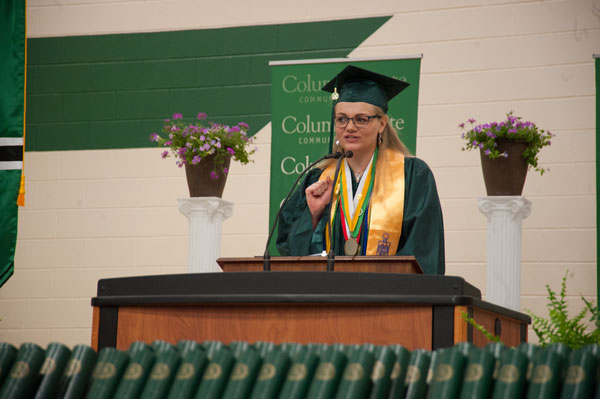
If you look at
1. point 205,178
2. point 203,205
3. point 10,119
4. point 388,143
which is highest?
point 10,119

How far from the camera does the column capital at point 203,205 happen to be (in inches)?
193

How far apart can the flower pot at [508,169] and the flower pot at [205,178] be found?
1.56 m

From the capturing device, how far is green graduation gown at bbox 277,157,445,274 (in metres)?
3.23

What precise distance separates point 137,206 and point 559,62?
301cm

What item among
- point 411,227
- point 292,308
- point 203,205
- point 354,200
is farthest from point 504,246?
point 292,308

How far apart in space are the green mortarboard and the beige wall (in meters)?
1.66

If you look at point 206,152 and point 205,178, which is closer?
point 206,152

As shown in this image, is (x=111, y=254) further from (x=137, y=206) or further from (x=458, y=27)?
(x=458, y=27)

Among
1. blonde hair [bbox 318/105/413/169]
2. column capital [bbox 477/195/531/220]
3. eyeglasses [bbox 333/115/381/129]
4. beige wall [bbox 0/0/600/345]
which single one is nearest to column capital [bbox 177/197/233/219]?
beige wall [bbox 0/0/600/345]

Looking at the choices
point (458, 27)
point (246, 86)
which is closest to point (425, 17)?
point (458, 27)

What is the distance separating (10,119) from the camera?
4707mm

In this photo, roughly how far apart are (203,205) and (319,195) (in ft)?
6.22

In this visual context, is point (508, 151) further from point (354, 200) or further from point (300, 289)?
point (300, 289)

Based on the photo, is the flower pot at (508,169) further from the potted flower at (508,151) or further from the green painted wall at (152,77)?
the green painted wall at (152,77)
